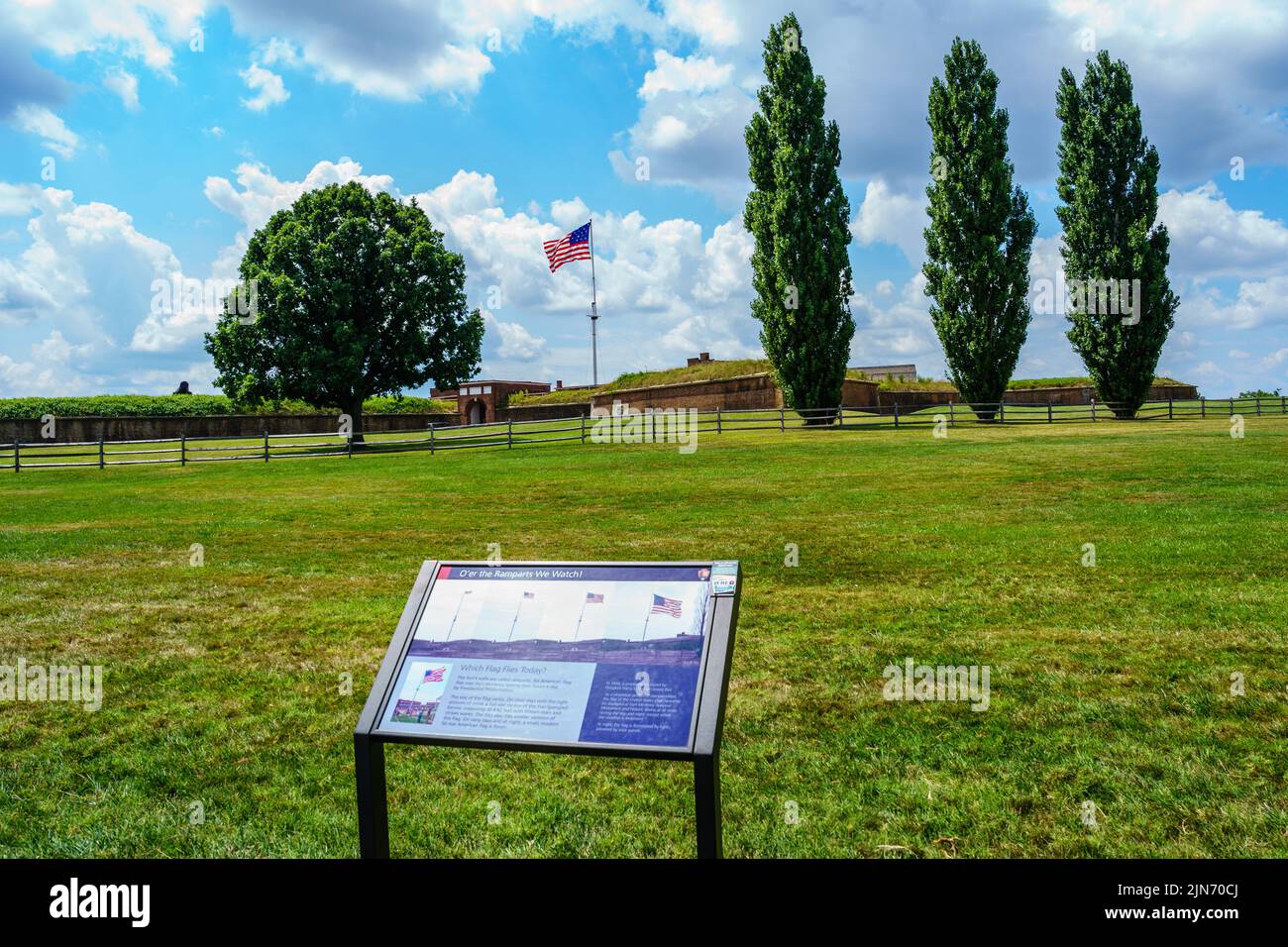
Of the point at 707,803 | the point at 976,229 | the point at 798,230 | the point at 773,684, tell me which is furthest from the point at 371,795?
the point at 976,229

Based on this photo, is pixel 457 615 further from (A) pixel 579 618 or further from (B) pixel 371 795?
(B) pixel 371 795

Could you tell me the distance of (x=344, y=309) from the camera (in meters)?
38.4

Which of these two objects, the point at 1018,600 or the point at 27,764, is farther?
the point at 1018,600

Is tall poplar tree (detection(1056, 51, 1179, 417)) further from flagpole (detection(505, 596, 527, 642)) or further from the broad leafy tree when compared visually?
flagpole (detection(505, 596, 527, 642))

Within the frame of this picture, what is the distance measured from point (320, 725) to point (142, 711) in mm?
1398

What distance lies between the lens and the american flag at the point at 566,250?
40.1 metres

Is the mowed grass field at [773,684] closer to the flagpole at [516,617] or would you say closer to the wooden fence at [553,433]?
the flagpole at [516,617]

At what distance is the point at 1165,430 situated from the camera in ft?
104

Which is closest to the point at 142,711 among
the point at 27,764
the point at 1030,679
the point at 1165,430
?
the point at 27,764

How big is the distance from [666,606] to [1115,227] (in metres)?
44.7

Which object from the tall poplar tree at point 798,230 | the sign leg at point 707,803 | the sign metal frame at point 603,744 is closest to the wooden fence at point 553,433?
the tall poplar tree at point 798,230

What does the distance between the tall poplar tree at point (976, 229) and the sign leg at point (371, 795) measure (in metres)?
39.9
